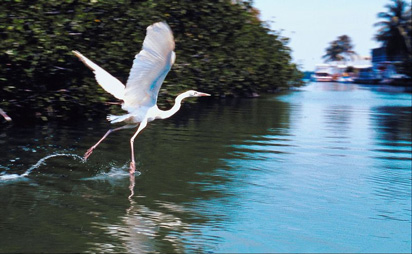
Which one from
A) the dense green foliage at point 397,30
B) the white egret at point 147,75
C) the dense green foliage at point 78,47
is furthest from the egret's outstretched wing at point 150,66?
the dense green foliage at point 397,30

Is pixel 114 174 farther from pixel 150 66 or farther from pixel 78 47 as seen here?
Answer: pixel 78 47

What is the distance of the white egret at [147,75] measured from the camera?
9.73 meters

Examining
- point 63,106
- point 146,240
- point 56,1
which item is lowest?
point 146,240

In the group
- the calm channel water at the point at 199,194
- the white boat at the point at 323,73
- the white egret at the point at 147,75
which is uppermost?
the white boat at the point at 323,73

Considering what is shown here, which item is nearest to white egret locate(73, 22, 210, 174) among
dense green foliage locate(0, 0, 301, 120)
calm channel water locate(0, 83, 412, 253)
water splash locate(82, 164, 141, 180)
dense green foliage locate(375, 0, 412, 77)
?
water splash locate(82, 164, 141, 180)

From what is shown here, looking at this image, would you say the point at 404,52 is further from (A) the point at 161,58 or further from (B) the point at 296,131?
(A) the point at 161,58

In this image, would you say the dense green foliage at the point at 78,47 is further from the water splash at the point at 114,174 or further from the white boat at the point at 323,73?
the white boat at the point at 323,73

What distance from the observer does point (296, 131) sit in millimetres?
22672

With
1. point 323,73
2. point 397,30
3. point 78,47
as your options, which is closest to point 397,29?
point 397,30

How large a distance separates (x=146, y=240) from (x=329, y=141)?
40.7 ft

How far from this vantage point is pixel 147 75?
35.7ft

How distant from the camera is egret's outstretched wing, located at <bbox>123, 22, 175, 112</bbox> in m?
9.61

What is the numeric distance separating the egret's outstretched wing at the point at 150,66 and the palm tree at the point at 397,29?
88832 mm

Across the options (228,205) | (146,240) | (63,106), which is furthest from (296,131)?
(146,240)
